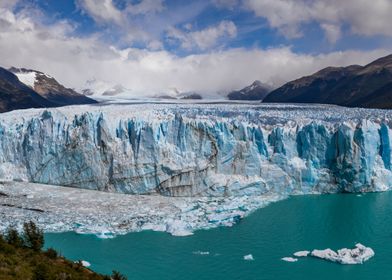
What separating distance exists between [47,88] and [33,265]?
72.8 meters

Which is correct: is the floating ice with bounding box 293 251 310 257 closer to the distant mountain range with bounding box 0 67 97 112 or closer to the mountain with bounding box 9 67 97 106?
the distant mountain range with bounding box 0 67 97 112

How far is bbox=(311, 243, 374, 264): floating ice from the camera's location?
12.9 metres

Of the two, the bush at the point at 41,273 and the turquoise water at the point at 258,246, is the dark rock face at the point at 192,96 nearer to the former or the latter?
the turquoise water at the point at 258,246

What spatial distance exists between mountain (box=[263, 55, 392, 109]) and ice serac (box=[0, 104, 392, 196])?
98.7 ft

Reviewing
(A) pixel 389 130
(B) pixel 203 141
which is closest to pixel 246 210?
(B) pixel 203 141

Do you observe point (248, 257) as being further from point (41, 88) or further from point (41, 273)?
point (41, 88)

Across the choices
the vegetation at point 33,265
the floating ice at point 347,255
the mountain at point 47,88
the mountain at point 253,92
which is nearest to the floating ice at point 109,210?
the floating ice at point 347,255

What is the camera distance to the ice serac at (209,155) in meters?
20.4

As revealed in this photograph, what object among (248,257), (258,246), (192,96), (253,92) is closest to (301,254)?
(258,246)

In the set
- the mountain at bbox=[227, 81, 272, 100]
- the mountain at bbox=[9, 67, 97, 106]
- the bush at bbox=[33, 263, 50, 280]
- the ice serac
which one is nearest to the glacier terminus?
the ice serac

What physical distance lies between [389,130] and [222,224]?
9.36 meters

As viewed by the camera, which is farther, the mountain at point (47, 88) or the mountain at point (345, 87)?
the mountain at point (47, 88)

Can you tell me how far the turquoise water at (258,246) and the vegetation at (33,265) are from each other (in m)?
2.42

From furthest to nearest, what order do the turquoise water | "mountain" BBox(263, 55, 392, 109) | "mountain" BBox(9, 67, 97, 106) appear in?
"mountain" BBox(9, 67, 97, 106) < "mountain" BBox(263, 55, 392, 109) < the turquoise water
